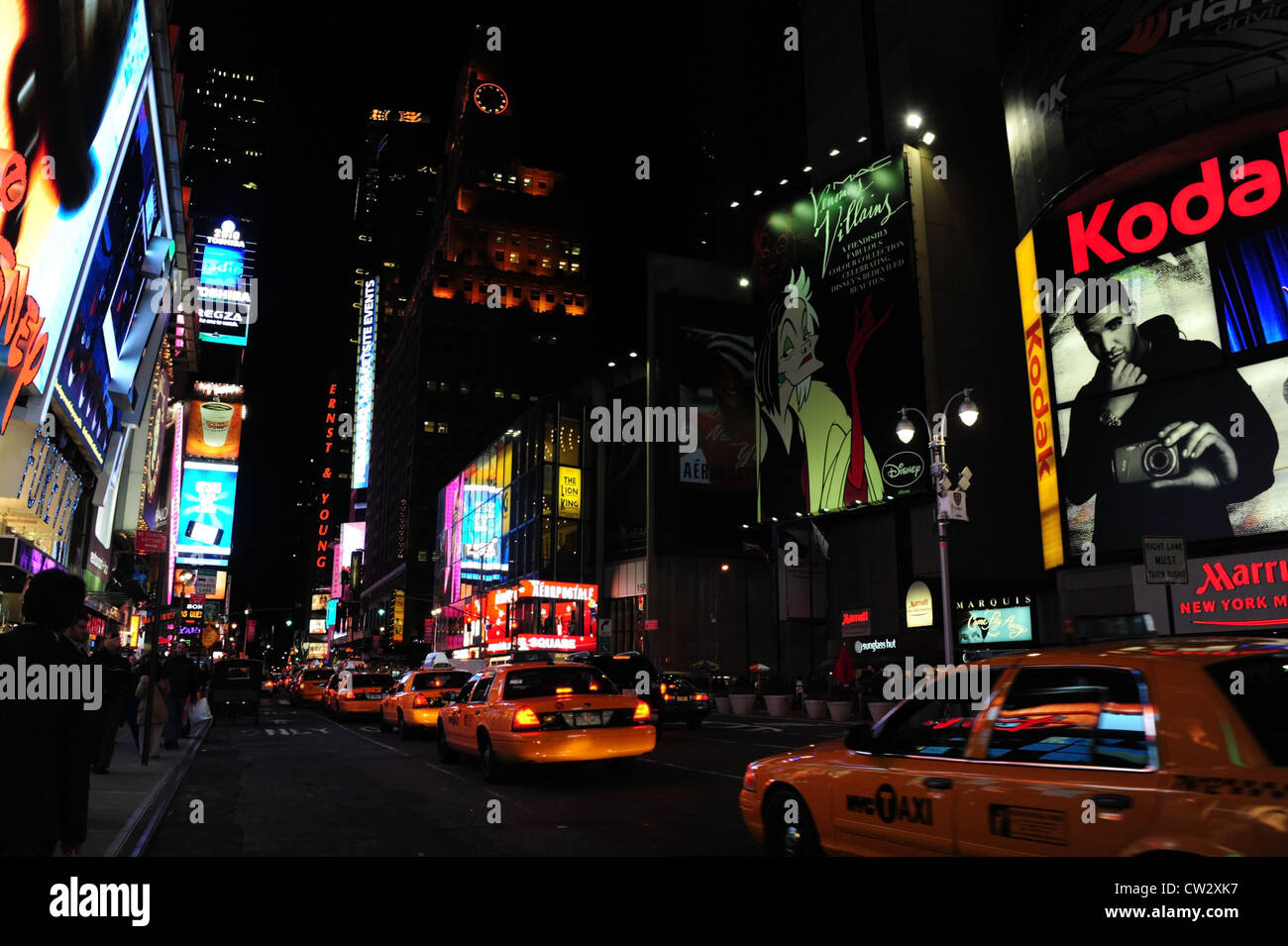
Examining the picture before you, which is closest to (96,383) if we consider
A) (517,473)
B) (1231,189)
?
(1231,189)

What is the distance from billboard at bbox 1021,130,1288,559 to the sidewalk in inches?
1113

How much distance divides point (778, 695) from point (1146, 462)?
1495 cm

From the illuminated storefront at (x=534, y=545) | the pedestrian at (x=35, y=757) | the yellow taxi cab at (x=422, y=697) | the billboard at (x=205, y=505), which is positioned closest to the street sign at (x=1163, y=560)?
the pedestrian at (x=35, y=757)

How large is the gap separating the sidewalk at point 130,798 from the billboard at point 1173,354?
2826 centimetres

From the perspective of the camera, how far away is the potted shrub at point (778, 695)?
32062mm

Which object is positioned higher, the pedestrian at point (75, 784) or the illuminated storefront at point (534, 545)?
the illuminated storefront at point (534, 545)

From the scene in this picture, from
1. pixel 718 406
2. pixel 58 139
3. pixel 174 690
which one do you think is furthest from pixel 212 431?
pixel 58 139

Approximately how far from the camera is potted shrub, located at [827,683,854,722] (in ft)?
88.9

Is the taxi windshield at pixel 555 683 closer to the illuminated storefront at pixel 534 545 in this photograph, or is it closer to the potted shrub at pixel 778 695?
the potted shrub at pixel 778 695

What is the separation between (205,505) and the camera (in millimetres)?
53969

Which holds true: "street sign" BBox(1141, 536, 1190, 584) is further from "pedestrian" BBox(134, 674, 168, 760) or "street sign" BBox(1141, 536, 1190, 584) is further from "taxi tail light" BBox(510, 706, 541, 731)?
"pedestrian" BBox(134, 674, 168, 760)

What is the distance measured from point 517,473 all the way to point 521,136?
8562 centimetres

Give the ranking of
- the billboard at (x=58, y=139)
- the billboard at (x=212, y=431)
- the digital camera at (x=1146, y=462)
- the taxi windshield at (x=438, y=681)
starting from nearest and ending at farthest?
the billboard at (x=58, y=139)
the taxi windshield at (x=438, y=681)
the digital camera at (x=1146, y=462)
the billboard at (x=212, y=431)
